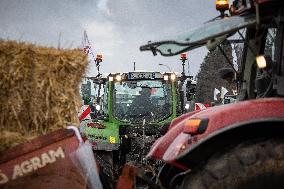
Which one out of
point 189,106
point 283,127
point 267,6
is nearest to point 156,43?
point 267,6

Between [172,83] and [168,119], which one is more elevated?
A: [172,83]

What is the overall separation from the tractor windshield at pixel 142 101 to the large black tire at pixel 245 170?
321 inches

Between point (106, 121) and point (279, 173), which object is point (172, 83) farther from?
point (279, 173)

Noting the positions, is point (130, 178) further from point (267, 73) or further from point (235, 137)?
point (267, 73)

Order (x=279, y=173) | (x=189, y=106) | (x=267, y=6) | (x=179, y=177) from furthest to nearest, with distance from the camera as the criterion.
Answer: (x=189, y=106) → (x=179, y=177) → (x=267, y=6) → (x=279, y=173)

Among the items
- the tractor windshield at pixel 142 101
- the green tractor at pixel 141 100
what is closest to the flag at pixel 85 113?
the green tractor at pixel 141 100

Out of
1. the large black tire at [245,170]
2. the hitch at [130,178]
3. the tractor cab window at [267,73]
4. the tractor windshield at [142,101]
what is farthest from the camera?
the tractor windshield at [142,101]

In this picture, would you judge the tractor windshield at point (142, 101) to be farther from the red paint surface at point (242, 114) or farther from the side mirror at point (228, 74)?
the red paint surface at point (242, 114)

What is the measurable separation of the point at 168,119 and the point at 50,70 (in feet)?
25.2

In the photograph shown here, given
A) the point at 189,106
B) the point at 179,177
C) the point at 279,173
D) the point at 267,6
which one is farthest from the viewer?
the point at 189,106

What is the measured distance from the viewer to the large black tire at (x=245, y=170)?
10.1 ft

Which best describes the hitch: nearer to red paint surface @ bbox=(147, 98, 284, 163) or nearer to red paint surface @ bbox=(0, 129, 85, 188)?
red paint surface @ bbox=(0, 129, 85, 188)

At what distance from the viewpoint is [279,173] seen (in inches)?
122

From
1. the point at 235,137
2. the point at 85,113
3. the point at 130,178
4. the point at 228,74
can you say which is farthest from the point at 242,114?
the point at 85,113
